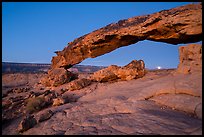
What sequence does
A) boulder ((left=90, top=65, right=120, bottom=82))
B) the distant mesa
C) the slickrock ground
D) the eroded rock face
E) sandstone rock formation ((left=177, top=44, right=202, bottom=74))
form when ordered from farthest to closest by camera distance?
1. the eroded rock face
2. boulder ((left=90, top=65, right=120, bottom=82))
3. the distant mesa
4. sandstone rock formation ((left=177, top=44, right=202, bottom=74))
5. the slickrock ground

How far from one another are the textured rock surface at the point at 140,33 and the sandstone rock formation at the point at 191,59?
1.37 m

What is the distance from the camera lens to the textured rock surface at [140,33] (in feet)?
32.6

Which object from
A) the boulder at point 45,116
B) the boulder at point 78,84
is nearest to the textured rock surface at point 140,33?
the boulder at point 78,84

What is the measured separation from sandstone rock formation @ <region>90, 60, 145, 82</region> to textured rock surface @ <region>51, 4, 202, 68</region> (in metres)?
1.80

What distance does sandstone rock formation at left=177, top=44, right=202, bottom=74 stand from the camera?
8.44 metres

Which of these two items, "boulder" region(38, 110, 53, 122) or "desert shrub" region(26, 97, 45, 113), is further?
"desert shrub" region(26, 97, 45, 113)

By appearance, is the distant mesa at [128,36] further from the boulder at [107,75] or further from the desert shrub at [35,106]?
the desert shrub at [35,106]

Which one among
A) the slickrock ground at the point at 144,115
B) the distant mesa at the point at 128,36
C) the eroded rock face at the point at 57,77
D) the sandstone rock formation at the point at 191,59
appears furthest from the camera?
the eroded rock face at the point at 57,77

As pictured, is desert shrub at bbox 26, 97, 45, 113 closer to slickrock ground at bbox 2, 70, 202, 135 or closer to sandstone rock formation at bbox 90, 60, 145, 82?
slickrock ground at bbox 2, 70, 202, 135

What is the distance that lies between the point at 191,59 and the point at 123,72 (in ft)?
16.2

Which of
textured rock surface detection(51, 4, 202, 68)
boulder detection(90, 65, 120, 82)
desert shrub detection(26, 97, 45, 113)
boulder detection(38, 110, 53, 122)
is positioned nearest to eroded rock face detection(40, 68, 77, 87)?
textured rock surface detection(51, 4, 202, 68)

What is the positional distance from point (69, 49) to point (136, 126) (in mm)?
11736

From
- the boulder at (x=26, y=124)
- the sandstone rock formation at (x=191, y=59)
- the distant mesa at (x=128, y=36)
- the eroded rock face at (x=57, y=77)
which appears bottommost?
the boulder at (x=26, y=124)

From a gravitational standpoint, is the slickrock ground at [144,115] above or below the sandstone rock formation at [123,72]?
below
